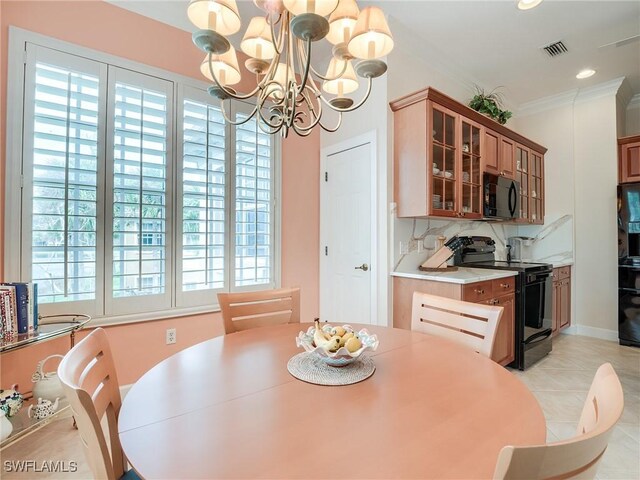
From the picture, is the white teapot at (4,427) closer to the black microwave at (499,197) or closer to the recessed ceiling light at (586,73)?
the black microwave at (499,197)

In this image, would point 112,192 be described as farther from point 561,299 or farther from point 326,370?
point 561,299

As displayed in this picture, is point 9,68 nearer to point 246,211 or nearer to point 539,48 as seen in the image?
point 246,211

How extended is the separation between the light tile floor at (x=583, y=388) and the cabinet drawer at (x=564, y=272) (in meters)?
0.77

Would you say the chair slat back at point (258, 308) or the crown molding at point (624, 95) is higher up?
the crown molding at point (624, 95)

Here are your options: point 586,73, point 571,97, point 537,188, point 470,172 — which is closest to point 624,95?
point 571,97

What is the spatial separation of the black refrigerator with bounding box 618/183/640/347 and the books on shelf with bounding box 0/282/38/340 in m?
5.32

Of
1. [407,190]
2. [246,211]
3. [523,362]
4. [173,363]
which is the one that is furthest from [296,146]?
[523,362]

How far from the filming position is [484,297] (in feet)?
8.21

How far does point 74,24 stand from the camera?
213cm

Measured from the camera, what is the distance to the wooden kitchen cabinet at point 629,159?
360 centimetres

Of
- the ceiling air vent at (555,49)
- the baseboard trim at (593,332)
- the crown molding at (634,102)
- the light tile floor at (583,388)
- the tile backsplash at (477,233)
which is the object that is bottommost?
the light tile floor at (583,388)

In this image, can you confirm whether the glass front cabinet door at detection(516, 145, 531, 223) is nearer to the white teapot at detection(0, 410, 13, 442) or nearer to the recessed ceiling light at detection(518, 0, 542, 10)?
the recessed ceiling light at detection(518, 0, 542, 10)

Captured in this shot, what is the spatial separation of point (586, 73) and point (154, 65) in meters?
4.53

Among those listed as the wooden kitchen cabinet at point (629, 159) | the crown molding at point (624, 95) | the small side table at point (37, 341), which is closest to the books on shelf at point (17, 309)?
the small side table at point (37, 341)
